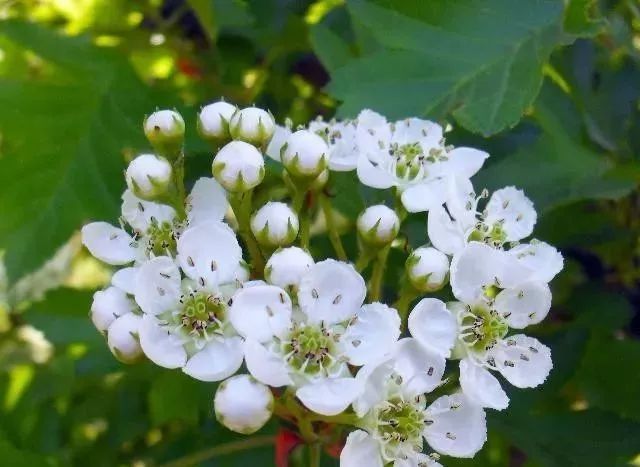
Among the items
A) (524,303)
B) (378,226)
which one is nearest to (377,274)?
(378,226)

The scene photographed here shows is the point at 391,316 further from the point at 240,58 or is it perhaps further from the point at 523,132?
the point at 240,58

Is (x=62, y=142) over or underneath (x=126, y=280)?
underneath

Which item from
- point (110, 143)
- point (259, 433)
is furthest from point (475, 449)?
point (110, 143)

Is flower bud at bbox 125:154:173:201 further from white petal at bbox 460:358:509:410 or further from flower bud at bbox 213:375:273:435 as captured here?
white petal at bbox 460:358:509:410

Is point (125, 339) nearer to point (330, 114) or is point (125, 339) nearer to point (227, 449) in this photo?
point (227, 449)

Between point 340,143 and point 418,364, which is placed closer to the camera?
point 418,364

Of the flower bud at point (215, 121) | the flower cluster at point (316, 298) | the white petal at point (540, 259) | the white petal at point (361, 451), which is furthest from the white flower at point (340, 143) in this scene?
the white petal at point (361, 451)

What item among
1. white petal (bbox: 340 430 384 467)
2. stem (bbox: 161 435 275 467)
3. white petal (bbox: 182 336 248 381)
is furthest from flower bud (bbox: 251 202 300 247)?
stem (bbox: 161 435 275 467)

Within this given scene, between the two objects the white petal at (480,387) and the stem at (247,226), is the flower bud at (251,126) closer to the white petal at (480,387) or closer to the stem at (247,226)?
the stem at (247,226)
